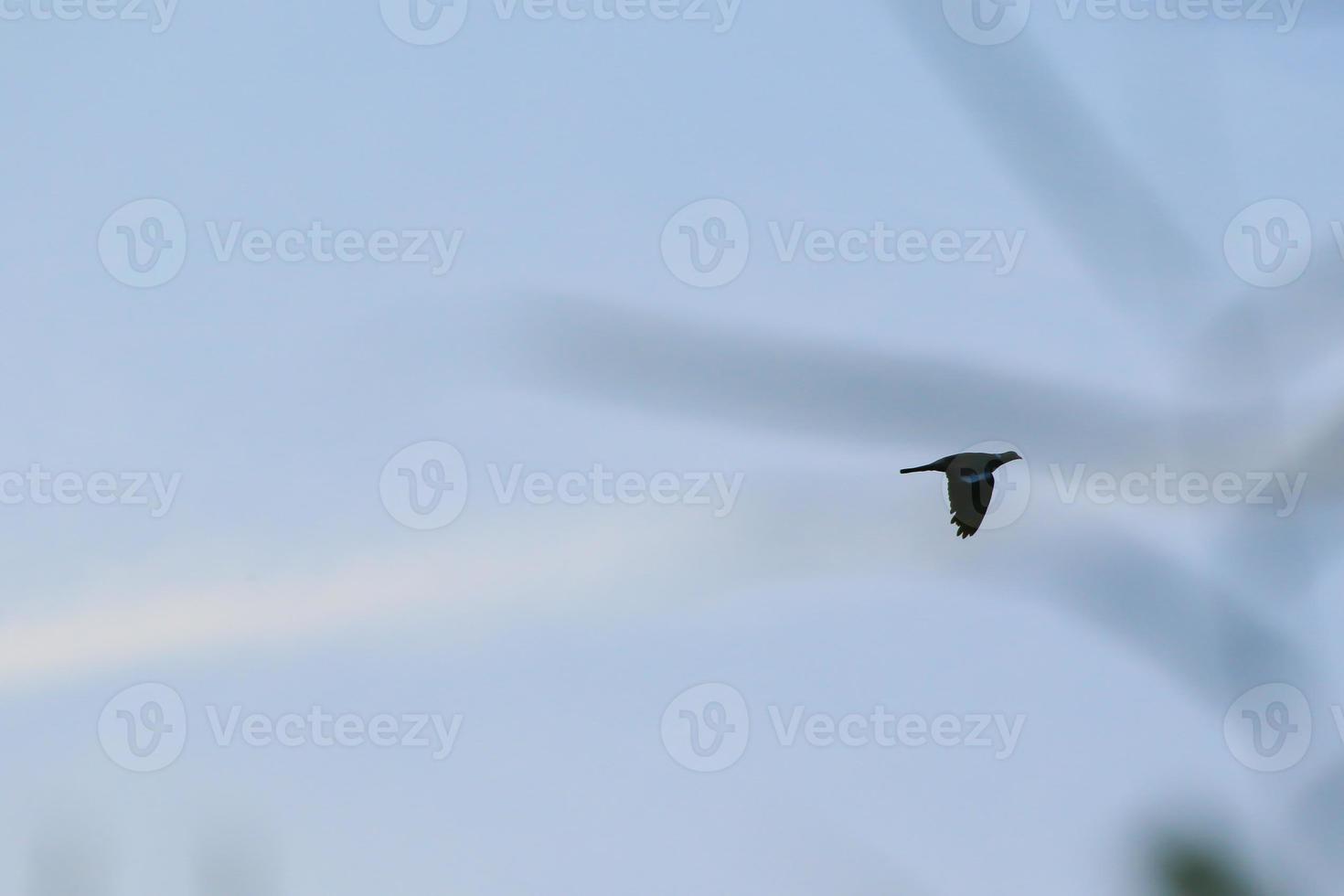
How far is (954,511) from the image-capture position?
4145 millimetres

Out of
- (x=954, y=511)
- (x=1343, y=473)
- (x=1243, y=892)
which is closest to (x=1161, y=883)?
(x=1243, y=892)

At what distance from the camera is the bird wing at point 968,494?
13.9 ft

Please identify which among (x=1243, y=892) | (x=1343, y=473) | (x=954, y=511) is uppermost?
(x=954, y=511)

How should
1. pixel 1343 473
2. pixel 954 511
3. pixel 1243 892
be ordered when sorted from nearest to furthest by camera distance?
pixel 1343 473
pixel 1243 892
pixel 954 511

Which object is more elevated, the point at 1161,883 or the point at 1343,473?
the point at 1343,473

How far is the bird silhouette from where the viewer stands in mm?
4348

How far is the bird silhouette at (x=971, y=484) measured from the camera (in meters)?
4.35

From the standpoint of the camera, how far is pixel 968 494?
4.72 metres

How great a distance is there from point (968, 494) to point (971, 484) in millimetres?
100

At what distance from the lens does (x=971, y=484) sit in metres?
4.81

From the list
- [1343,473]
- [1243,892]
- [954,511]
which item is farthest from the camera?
[954,511]

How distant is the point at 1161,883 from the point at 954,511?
2.15 metres

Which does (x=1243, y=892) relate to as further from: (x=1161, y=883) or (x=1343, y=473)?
(x=1343, y=473)

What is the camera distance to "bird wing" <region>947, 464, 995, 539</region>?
13.9ft
